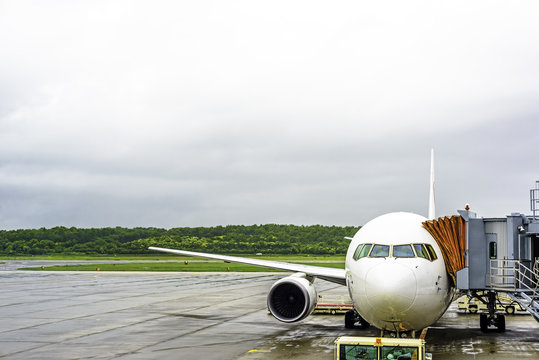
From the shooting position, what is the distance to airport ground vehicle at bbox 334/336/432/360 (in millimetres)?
12945

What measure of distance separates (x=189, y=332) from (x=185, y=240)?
111 meters

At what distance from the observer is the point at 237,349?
55.9 ft

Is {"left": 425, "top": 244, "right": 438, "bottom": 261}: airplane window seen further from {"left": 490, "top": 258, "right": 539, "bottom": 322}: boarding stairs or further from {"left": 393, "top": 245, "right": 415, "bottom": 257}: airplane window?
{"left": 490, "top": 258, "right": 539, "bottom": 322}: boarding stairs

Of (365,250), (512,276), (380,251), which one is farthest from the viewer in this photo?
(512,276)

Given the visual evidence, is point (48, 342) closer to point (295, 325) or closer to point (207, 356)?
point (207, 356)

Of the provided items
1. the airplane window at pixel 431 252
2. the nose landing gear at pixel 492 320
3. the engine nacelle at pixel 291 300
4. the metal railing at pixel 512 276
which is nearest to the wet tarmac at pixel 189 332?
the nose landing gear at pixel 492 320

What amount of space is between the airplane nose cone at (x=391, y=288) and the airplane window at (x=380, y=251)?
44 centimetres

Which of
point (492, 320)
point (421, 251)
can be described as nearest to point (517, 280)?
point (421, 251)

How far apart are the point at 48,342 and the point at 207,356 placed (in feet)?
19.5

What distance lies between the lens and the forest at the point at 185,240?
12238 cm

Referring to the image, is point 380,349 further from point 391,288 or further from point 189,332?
point 189,332

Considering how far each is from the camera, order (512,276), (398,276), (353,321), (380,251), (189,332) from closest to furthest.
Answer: (398,276) < (380,251) < (512,276) < (189,332) < (353,321)

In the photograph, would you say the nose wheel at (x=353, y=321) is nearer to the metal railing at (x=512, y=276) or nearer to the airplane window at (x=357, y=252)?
the metal railing at (x=512, y=276)

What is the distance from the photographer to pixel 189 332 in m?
20.4
